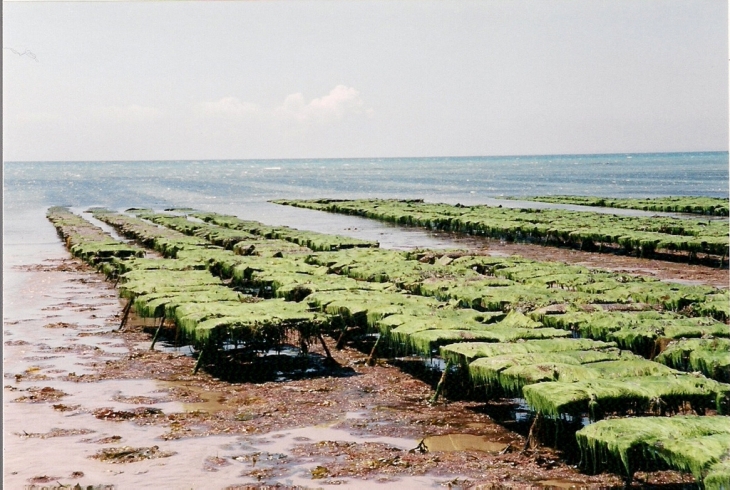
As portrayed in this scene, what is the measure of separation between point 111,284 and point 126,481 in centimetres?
2305

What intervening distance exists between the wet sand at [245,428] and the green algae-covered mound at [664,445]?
72cm

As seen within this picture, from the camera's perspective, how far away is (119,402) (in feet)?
57.1

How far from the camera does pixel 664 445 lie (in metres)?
11.3

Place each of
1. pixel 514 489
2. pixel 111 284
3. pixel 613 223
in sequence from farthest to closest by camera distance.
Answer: pixel 613 223
pixel 111 284
pixel 514 489

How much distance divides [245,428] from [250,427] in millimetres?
103

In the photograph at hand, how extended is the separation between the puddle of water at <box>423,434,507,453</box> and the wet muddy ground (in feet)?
0.06

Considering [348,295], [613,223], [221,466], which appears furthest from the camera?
[613,223]

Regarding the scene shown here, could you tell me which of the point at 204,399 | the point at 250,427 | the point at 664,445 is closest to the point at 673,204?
the point at 204,399

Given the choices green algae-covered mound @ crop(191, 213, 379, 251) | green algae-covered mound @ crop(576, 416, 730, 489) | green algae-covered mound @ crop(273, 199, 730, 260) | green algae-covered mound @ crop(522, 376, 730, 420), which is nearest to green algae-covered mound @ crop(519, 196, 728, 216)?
green algae-covered mound @ crop(273, 199, 730, 260)

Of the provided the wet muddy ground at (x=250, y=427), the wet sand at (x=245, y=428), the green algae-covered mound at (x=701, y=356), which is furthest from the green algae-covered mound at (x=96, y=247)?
the green algae-covered mound at (x=701, y=356)

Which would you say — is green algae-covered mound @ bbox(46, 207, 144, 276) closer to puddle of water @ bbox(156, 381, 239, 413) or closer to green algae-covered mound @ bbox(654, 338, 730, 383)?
puddle of water @ bbox(156, 381, 239, 413)

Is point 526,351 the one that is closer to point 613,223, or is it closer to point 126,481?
point 126,481

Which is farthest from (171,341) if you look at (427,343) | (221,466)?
(221,466)

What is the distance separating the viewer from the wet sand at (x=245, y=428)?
42.6 ft
